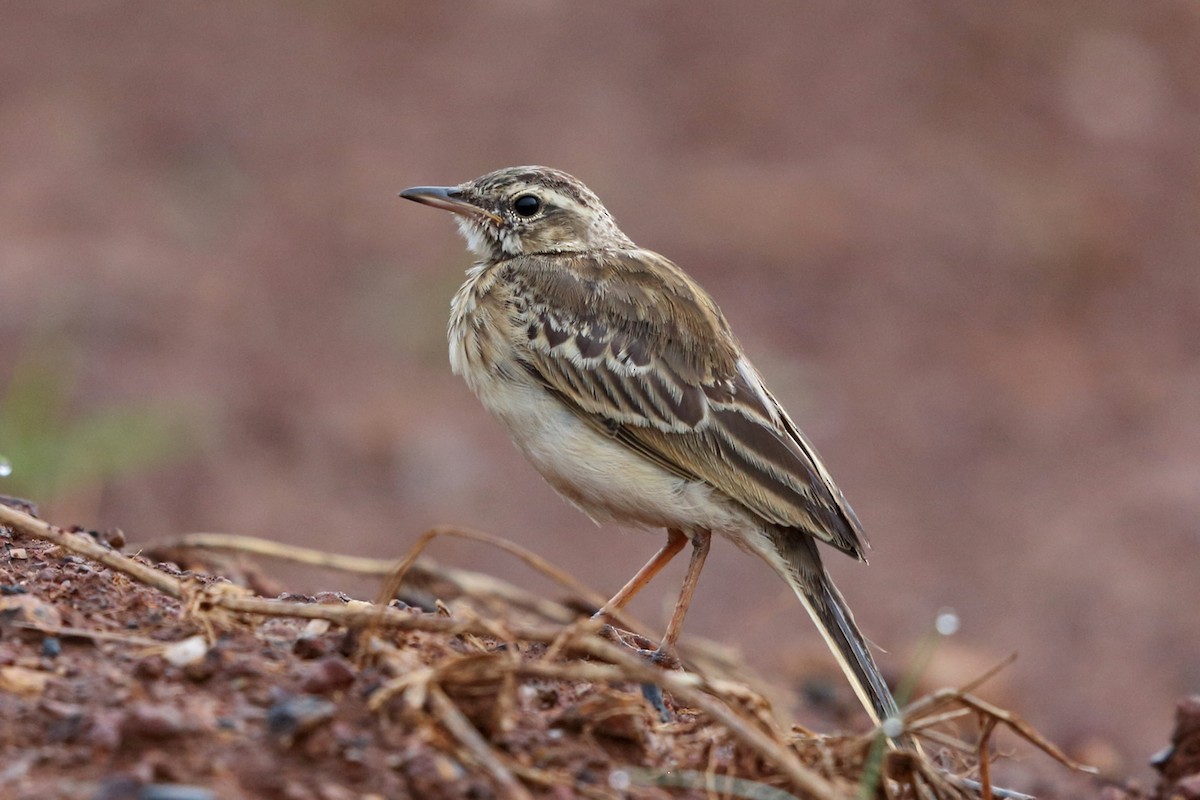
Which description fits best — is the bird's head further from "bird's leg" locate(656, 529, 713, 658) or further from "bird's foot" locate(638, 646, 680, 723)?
"bird's foot" locate(638, 646, 680, 723)

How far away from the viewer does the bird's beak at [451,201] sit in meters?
6.85

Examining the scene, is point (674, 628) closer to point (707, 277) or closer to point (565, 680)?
point (565, 680)

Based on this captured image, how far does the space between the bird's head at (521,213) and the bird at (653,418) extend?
34cm

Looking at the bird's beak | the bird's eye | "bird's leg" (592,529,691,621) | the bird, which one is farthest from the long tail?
the bird's beak

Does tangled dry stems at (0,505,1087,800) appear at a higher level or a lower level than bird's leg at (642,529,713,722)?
lower

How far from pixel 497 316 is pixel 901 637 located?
Result: 436 cm

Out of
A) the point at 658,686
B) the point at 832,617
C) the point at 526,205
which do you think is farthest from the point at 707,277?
the point at 658,686

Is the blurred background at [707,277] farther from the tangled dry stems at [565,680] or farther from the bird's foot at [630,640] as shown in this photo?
the tangled dry stems at [565,680]

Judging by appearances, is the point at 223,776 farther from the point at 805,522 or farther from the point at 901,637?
the point at 901,637

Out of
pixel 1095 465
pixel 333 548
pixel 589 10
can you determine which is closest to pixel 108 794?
pixel 333 548

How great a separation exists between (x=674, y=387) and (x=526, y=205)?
1319 millimetres

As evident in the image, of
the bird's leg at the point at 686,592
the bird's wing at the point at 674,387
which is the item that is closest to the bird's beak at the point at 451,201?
the bird's wing at the point at 674,387

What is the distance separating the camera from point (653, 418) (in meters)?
6.04

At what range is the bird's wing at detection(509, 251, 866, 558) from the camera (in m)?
5.91
